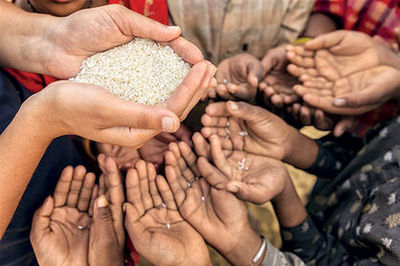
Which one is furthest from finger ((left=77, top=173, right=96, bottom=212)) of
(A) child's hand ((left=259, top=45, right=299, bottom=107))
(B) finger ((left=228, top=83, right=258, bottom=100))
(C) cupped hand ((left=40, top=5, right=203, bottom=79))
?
(A) child's hand ((left=259, top=45, right=299, bottom=107))

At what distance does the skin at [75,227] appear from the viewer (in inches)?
32.9

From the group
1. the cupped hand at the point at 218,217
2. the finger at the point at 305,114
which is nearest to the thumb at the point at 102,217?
the cupped hand at the point at 218,217

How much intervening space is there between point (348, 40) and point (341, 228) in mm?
715

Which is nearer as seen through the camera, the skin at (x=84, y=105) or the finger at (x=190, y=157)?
the skin at (x=84, y=105)

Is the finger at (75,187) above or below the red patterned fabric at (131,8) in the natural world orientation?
below

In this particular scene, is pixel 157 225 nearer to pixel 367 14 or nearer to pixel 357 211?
pixel 357 211

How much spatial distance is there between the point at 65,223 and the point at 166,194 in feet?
0.99

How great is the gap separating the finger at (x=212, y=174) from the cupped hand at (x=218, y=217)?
0.08 ft

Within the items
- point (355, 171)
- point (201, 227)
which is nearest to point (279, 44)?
point (355, 171)

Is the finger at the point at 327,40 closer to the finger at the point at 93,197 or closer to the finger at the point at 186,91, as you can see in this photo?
the finger at the point at 186,91

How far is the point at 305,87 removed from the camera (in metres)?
1.24

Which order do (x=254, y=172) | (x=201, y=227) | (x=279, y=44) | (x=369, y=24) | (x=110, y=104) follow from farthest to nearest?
(x=279, y=44)
(x=369, y=24)
(x=254, y=172)
(x=201, y=227)
(x=110, y=104)

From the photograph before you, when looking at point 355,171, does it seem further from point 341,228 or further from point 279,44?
point 279,44

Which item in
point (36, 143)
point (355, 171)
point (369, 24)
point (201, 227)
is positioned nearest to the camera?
point (36, 143)
